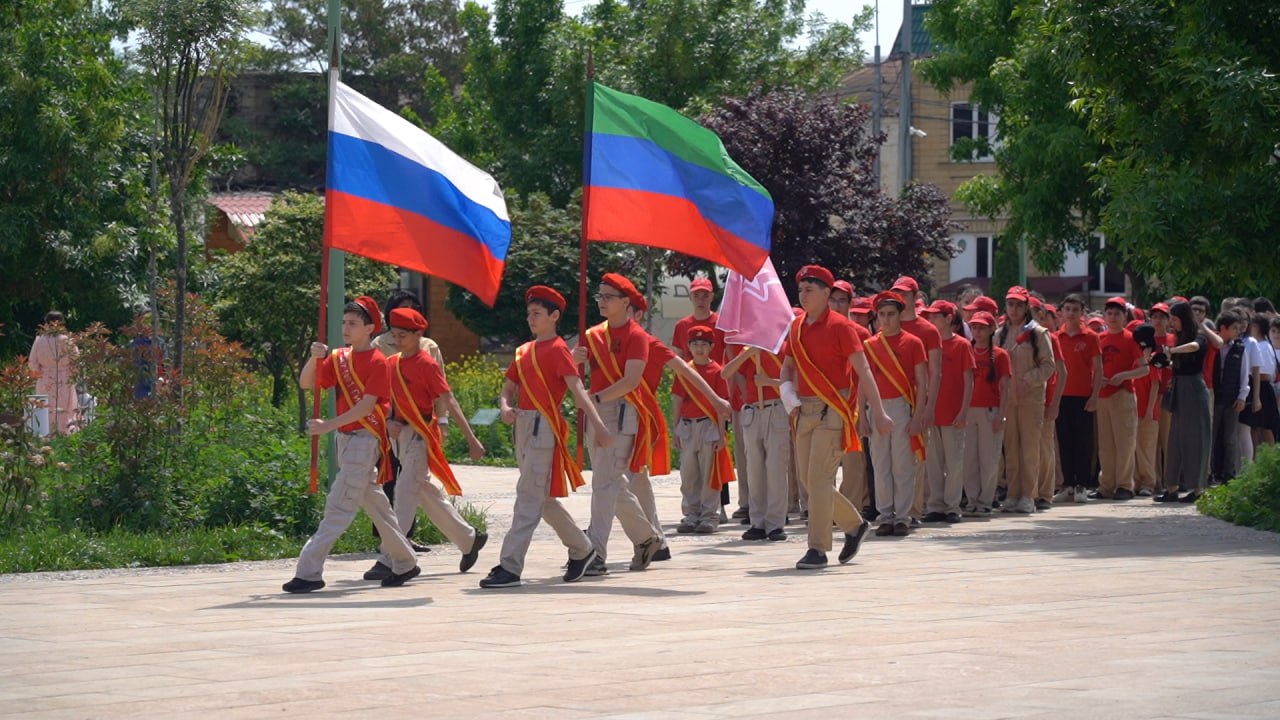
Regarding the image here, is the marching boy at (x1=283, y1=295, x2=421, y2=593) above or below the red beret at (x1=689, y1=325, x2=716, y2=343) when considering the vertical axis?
below

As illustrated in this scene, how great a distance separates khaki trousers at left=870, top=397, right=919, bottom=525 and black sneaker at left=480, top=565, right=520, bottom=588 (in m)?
4.14

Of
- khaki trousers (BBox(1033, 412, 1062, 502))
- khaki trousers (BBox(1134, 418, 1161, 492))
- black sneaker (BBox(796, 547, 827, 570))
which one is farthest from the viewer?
khaki trousers (BBox(1134, 418, 1161, 492))

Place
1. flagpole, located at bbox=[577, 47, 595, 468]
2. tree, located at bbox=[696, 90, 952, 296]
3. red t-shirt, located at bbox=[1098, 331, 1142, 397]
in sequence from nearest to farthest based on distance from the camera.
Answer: flagpole, located at bbox=[577, 47, 595, 468], red t-shirt, located at bbox=[1098, 331, 1142, 397], tree, located at bbox=[696, 90, 952, 296]

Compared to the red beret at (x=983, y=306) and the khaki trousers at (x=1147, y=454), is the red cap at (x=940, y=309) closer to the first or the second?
the red beret at (x=983, y=306)

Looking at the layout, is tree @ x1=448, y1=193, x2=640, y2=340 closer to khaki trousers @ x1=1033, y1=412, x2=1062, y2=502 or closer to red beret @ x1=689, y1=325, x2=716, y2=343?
khaki trousers @ x1=1033, y1=412, x2=1062, y2=502

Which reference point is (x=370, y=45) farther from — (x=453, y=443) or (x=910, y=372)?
(x=910, y=372)

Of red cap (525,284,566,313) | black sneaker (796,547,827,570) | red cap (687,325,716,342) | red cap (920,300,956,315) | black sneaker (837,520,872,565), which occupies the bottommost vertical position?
black sneaker (796,547,827,570)

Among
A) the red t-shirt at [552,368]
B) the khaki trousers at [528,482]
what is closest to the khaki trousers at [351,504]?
the khaki trousers at [528,482]

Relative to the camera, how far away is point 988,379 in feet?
55.7

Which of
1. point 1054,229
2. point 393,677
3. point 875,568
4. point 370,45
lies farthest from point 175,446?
point 370,45

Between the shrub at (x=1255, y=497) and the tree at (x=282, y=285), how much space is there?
13795 mm

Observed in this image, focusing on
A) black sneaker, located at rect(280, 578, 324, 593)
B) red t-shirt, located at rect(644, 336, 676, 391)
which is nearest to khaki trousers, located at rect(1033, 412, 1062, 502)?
red t-shirt, located at rect(644, 336, 676, 391)

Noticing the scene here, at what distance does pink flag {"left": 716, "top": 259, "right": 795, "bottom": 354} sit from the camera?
585 inches

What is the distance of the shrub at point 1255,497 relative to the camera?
600 inches
